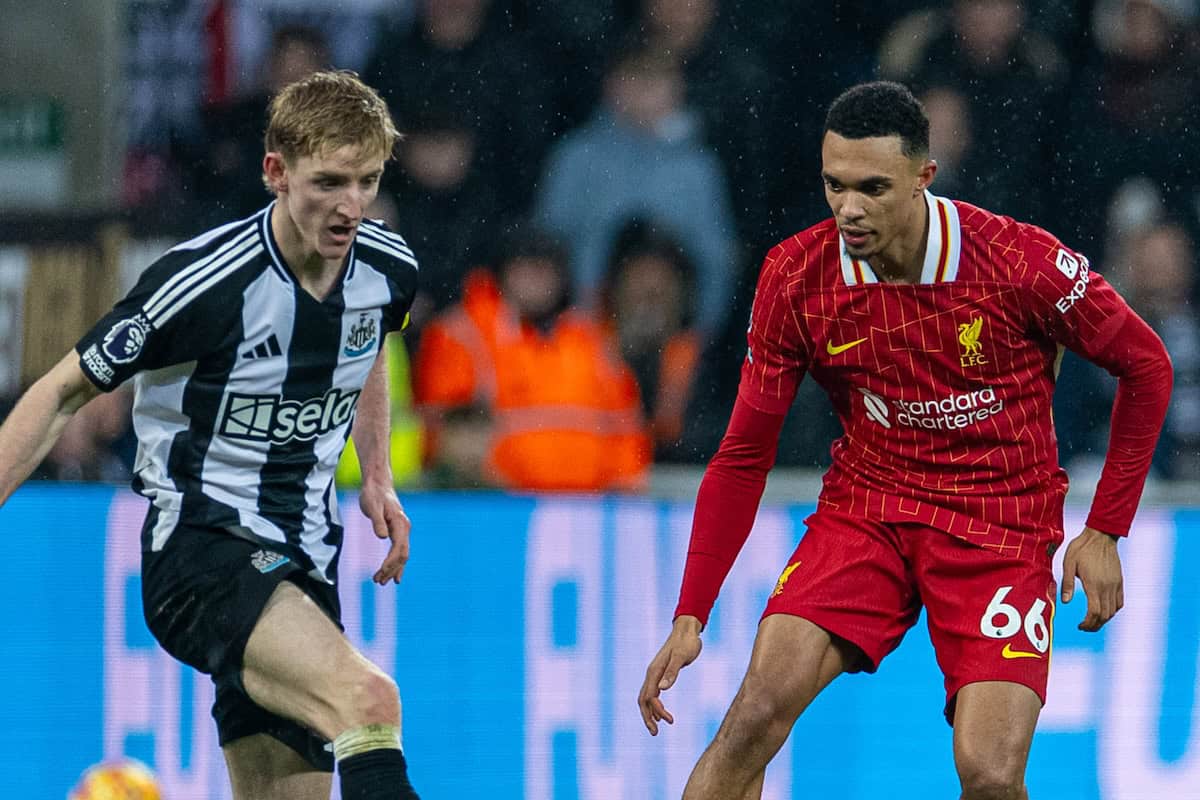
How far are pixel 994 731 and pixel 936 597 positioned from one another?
32 cm

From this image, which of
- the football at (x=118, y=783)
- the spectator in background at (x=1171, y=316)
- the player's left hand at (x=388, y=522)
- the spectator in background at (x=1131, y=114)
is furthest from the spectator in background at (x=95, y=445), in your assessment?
the spectator in background at (x=1171, y=316)

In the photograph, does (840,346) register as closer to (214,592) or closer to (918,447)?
(918,447)

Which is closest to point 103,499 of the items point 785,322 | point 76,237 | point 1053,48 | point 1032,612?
point 76,237

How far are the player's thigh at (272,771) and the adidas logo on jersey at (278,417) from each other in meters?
0.64

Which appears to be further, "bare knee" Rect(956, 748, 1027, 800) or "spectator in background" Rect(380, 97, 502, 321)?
"spectator in background" Rect(380, 97, 502, 321)

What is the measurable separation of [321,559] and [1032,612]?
1466mm

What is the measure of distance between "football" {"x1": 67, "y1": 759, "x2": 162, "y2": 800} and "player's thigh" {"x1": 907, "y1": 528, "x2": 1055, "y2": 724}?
234 centimetres

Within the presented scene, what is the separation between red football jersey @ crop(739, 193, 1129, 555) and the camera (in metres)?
3.79

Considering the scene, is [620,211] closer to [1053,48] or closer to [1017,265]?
[1053,48]

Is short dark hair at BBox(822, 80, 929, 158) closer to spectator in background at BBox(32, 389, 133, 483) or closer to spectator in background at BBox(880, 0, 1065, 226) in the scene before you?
spectator in background at BBox(880, 0, 1065, 226)

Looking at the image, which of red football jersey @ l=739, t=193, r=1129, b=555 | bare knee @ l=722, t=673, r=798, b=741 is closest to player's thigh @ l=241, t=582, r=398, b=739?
bare knee @ l=722, t=673, r=798, b=741

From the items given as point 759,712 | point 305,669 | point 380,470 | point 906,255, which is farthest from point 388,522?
point 906,255

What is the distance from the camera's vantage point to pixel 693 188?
585cm

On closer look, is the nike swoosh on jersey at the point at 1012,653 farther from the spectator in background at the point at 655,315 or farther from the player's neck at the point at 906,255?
the spectator in background at the point at 655,315
